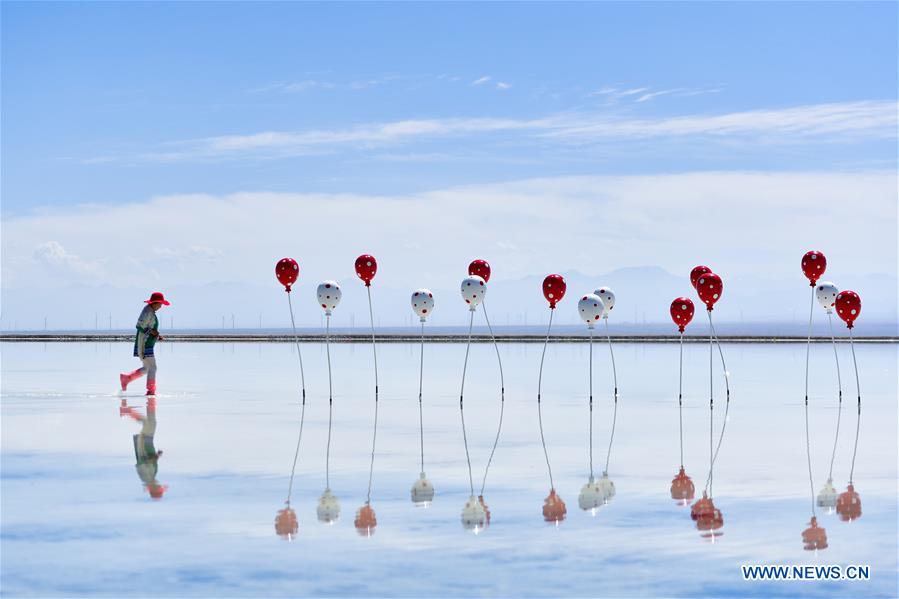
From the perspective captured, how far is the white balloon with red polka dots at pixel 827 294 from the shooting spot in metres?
28.9

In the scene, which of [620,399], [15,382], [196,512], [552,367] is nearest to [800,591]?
[196,512]

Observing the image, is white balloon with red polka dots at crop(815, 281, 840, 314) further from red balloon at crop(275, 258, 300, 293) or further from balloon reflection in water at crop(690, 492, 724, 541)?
balloon reflection in water at crop(690, 492, 724, 541)

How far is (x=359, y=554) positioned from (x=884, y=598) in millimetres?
4291

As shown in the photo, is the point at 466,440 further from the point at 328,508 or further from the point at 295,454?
the point at 328,508

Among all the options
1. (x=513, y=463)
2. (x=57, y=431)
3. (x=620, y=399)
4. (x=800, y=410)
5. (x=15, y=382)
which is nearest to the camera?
(x=513, y=463)

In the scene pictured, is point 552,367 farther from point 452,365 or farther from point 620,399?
point 620,399

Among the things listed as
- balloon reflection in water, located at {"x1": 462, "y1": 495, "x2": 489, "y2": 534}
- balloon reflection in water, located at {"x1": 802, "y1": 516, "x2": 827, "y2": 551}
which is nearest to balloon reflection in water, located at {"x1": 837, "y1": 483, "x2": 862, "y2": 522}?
balloon reflection in water, located at {"x1": 802, "y1": 516, "x2": 827, "y2": 551}

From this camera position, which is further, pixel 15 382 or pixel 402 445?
pixel 15 382

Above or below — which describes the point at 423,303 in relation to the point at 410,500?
above

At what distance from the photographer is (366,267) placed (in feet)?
96.5

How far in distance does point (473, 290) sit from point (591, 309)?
2784 millimetres

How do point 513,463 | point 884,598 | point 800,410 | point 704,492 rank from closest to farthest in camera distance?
point 884,598
point 704,492
point 513,463
point 800,410

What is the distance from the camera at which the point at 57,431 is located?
19906 mm

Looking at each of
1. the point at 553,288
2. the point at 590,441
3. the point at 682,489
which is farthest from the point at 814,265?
the point at 682,489
